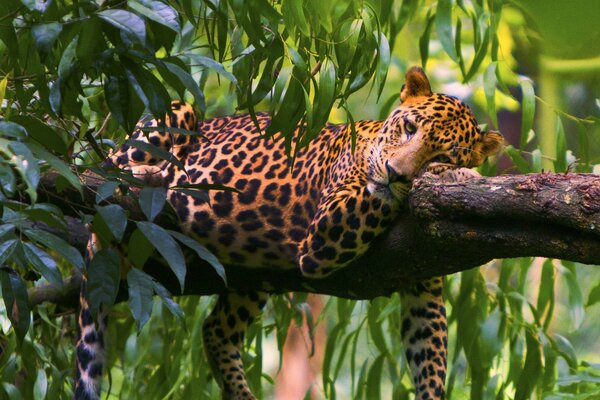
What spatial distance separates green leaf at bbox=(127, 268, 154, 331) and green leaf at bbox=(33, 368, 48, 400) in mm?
1968

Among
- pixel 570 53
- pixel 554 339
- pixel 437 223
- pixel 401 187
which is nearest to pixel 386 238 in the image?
pixel 401 187

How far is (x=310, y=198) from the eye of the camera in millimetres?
4035

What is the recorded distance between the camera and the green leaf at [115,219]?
2.04 m

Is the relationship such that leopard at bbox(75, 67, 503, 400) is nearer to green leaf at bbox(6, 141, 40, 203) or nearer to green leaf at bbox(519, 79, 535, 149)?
green leaf at bbox(519, 79, 535, 149)

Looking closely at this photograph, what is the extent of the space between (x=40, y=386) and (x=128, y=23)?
276 centimetres

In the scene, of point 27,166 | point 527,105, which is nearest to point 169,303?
point 27,166

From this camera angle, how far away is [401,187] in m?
3.27

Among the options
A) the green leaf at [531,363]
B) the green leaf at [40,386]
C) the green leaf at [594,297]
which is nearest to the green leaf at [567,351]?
the green leaf at [531,363]

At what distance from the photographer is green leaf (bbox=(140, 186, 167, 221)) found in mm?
2174

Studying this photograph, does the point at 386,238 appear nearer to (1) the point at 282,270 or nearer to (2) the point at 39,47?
(1) the point at 282,270

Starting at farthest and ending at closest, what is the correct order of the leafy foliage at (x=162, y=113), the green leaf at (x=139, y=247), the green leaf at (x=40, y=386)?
the green leaf at (x=40, y=386)
the green leaf at (x=139, y=247)
the leafy foliage at (x=162, y=113)

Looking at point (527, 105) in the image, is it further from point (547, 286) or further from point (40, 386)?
point (40, 386)

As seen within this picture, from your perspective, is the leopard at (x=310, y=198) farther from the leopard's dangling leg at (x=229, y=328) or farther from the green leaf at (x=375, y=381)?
the green leaf at (x=375, y=381)

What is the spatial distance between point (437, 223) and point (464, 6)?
1384 mm
